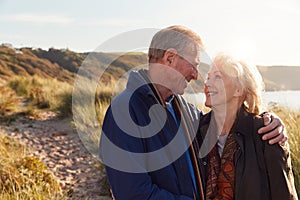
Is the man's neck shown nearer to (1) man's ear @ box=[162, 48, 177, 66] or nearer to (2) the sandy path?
(1) man's ear @ box=[162, 48, 177, 66]

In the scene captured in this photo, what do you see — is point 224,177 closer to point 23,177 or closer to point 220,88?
point 220,88

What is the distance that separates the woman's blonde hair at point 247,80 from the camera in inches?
103

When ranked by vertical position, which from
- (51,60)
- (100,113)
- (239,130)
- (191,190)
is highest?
(239,130)

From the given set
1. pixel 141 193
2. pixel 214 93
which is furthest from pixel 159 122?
pixel 214 93

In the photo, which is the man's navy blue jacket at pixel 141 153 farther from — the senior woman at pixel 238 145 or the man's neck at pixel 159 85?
the senior woman at pixel 238 145

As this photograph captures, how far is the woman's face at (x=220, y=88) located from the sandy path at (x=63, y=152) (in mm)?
2650

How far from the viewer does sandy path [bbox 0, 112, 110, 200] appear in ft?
19.8

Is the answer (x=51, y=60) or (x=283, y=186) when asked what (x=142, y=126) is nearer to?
(x=283, y=186)

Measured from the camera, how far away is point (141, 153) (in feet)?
7.21

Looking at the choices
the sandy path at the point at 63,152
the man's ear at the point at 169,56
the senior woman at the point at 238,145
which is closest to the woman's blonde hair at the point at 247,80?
the senior woman at the point at 238,145

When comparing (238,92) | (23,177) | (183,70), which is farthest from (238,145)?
(23,177)

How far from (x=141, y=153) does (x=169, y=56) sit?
55 cm

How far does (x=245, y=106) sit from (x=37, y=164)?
3889 millimetres

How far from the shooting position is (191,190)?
233cm
